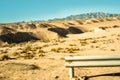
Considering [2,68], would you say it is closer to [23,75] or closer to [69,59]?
[23,75]

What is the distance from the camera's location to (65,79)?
452 inches

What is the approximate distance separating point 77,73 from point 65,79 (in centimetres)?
118

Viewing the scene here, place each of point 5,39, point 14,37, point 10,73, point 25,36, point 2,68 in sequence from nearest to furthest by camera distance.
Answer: point 10,73, point 2,68, point 5,39, point 14,37, point 25,36

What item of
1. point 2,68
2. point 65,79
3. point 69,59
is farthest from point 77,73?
point 2,68

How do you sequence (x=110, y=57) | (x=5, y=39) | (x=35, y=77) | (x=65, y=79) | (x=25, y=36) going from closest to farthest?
1. (x=110, y=57)
2. (x=65, y=79)
3. (x=35, y=77)
4. (x=5, y=39)
5. (x=25, y=36)

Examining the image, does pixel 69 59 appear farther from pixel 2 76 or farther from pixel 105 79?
pixel 2 76

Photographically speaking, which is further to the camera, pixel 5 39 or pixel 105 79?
pixel 5 39

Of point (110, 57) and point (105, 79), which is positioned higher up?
point (110, 57)

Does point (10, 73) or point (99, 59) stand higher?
point (99, 59)

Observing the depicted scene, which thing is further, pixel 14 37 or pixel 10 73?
A: pixel 14 37

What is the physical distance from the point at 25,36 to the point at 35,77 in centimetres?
6660

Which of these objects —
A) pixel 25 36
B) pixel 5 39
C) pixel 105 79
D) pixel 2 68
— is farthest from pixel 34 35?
pixel 105 79

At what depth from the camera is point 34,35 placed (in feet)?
267

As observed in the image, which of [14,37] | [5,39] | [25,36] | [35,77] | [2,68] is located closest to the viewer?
[35,77]
